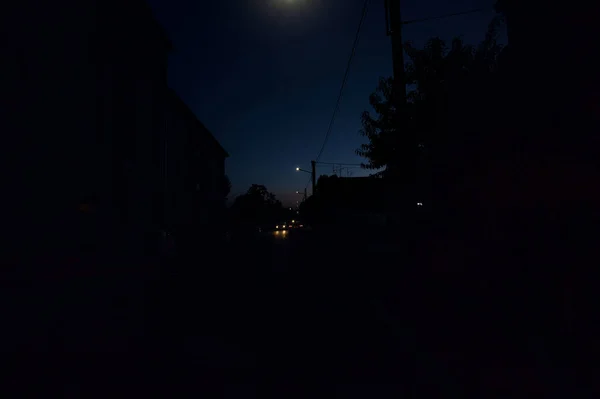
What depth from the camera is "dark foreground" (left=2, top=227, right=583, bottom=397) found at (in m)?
4.27

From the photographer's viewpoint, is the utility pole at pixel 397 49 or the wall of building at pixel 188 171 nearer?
the utility pole at pixel 397 49

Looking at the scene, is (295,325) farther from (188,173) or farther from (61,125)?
(188,173)

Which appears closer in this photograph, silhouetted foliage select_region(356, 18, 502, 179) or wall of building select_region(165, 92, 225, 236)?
silhouetted foliage select_region(356, 18, 502, 179)

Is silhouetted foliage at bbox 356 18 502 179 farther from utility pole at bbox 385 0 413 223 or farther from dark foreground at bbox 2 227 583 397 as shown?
dark foreground at bbox 2 227 583 397

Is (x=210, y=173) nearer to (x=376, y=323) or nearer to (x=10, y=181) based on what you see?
(x=10, y=181)

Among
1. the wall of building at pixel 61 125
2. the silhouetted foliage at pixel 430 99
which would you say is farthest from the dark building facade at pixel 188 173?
the silhouetted foliage at pixel 430 99

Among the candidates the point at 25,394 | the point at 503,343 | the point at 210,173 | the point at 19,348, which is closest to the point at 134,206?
the point at 19,348

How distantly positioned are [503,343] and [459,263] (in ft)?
11.6

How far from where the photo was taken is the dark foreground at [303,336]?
427 centimetres

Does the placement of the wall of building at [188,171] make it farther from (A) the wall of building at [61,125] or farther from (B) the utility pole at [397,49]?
(B) the utility pole at [397,49]

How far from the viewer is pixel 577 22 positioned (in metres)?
6.78

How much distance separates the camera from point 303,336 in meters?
5.84

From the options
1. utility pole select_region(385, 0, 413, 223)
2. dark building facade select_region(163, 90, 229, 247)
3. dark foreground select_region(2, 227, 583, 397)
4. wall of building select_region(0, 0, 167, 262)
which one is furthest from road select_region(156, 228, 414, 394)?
dark building facade select_region(163, 90, 229, 247)

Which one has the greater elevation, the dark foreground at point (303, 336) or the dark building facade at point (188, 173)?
the dark building facade at point (188, 173)
